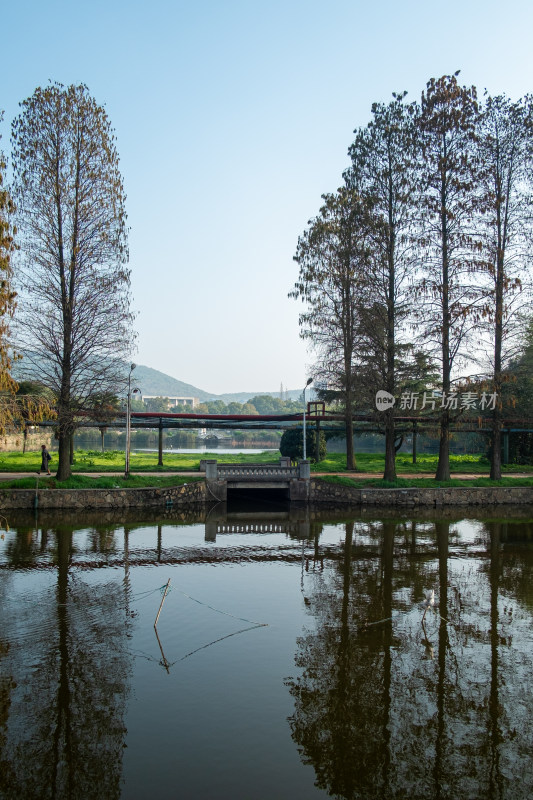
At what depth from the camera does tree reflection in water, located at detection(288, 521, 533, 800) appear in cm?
702

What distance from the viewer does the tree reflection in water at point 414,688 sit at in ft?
23.0

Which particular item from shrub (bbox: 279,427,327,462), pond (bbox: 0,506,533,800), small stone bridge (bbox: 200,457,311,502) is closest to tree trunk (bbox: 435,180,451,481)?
small stone bridge (bbox: 200,457,311,502)

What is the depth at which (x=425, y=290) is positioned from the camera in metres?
31.2

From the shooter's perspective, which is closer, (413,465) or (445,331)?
(445,331)

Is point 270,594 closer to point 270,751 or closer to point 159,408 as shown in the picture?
point 270,751

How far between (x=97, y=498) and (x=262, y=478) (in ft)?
27.2

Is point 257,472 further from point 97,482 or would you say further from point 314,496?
point 97,482

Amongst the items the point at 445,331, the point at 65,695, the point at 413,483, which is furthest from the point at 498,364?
the point at 65,695

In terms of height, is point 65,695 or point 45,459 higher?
point 45,459

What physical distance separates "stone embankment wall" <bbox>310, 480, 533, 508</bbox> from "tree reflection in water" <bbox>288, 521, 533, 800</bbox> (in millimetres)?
13779

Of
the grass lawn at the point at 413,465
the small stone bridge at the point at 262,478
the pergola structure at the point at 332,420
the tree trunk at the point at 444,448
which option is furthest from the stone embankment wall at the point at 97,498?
the tree trunk at the point at 444,448

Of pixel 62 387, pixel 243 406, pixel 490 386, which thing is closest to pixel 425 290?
pixel 490 386

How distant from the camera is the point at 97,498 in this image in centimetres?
2744

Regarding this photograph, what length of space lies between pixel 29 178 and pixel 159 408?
130004 millimetres
